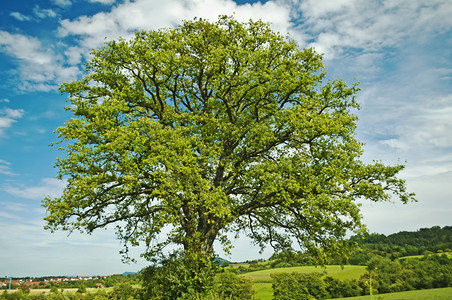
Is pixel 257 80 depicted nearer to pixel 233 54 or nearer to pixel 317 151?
pixel 233 54

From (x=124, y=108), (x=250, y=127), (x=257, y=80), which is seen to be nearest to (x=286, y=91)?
(x=257, y=80)

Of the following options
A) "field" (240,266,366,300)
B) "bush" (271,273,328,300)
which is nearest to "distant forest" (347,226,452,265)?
"field" (240,266,366,300)

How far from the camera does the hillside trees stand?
16.9m

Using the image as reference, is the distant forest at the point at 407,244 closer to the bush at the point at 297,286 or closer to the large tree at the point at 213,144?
the bush at the point at 297,286

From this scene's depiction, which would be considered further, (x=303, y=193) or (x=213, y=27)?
(x=213, y=27)

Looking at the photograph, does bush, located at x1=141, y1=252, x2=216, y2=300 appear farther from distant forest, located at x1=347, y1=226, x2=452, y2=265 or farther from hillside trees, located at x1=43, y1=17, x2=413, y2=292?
distant forest, located at x1=347, y1=226, x2=452, y2=265

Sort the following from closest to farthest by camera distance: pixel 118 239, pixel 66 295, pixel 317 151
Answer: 1. pixel 317 151
2. pixel 118 239
3. pixel 66 295

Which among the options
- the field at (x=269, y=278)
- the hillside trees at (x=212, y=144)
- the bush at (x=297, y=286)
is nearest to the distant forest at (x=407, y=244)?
the field at (x=269, y=278)

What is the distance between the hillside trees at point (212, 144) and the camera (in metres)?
16.9

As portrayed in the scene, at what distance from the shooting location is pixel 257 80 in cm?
1950

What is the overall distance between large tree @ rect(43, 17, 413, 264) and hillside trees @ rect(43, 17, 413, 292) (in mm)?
75

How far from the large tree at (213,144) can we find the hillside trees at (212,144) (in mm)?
75

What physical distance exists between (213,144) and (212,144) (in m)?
0.08

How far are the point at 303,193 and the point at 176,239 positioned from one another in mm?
7685
